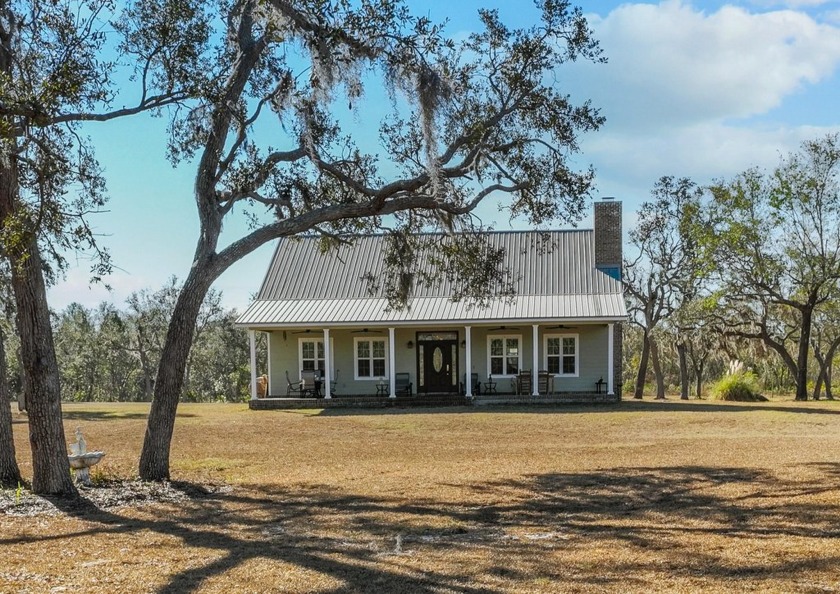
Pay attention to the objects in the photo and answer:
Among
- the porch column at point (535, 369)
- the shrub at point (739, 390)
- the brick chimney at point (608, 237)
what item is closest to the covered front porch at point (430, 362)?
the porch column at point (535, 369)

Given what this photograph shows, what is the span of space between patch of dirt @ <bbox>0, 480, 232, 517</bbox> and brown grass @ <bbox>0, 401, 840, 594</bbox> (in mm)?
115

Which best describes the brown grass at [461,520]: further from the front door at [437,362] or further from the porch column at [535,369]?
the front door at [437,362]

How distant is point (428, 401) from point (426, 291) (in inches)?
144

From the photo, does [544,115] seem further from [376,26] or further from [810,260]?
[810,260]

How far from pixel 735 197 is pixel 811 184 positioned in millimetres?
2229

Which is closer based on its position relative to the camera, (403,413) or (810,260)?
(403,413)

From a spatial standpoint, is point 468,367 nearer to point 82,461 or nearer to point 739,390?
point 739,390

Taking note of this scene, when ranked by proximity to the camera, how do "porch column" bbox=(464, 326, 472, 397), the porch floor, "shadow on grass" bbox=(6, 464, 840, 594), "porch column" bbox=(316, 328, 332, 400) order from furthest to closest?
"porch column" bbox=(316, 328, 332, 400) < "porch column" bbox=(464, 326, 472, 397) < the porch floor < "shadow on grass" bbox=(6, 464, 840, 594)

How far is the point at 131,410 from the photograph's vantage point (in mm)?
26234

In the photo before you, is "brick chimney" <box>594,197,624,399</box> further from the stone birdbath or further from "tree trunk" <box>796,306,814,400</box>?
the stone birdbath

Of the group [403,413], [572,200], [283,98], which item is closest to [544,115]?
[572,200]

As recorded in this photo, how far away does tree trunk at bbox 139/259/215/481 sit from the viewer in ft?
33.7

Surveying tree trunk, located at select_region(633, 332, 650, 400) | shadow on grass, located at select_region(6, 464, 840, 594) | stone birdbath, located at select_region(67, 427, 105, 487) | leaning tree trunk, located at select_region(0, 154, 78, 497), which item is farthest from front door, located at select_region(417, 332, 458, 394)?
leaning tree trunk, located at select_region(0, 154, 78, 497)

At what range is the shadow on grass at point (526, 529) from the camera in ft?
17.6
